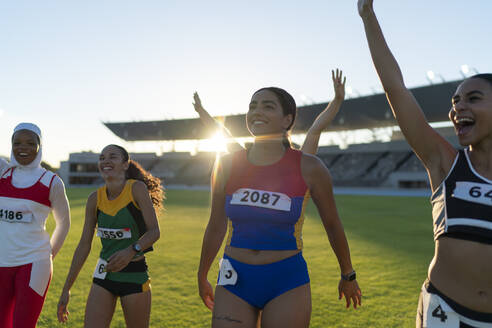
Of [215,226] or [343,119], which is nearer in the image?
[215,226]

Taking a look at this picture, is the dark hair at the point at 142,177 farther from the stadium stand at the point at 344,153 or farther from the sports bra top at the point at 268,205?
the stadium stand at the point at 344,153

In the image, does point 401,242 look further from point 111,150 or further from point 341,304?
point 111,150

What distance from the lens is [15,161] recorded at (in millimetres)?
3414

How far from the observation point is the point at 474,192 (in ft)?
6.41

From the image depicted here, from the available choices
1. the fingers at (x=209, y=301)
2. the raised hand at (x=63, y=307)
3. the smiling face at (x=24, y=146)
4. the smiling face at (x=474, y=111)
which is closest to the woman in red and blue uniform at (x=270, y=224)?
the fingers at (x=209, y=301)

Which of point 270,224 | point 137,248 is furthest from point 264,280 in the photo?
point 137,248

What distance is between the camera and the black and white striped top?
1.89 meters

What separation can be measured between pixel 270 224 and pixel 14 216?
2.24m

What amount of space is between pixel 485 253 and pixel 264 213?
113 cm

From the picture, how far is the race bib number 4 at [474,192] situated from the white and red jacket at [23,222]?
10.1 ft

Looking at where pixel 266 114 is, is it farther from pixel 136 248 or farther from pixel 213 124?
pixel 136 248

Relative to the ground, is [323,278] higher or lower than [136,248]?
lower

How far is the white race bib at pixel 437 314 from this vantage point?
1919 millimetres

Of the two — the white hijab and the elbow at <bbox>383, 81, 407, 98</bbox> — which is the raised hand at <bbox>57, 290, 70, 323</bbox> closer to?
the white hijab
